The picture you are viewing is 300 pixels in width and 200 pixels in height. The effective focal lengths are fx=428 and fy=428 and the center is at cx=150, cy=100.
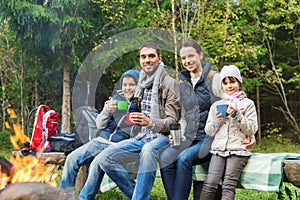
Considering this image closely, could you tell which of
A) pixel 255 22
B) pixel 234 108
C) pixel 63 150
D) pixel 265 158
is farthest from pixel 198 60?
pixel 255 22

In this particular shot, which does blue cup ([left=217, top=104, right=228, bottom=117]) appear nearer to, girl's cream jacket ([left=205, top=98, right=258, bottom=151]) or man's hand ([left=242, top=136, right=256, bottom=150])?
girl's cream jacket ([left=205, top=98, right=258, bottom=151])

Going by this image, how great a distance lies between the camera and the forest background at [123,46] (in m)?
9.37

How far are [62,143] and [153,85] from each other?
1.36 meters

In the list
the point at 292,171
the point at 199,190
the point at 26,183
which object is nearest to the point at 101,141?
→ the point at 199,190

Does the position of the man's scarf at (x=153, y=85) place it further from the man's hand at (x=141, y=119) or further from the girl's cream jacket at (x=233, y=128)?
the girl's cream jacket at (x=233, y=128)

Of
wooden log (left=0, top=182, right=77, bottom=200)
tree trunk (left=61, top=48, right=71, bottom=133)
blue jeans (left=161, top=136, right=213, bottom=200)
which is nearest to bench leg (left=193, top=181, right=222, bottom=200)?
blue jeans (left=161, top=136, right=213, bottom=200)

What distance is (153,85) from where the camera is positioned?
3.50 meters

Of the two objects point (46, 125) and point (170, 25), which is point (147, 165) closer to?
point (46, 125)

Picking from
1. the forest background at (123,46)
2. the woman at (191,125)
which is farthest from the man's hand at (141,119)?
the forest background at (123,46)

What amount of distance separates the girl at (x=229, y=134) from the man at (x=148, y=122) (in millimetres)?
368

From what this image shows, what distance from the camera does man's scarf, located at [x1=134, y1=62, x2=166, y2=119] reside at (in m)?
3.48

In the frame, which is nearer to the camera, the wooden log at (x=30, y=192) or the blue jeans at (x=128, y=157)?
the wooden log at (x=30, y=192)

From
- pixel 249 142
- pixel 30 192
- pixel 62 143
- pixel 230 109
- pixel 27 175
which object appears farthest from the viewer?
pixel 62 143

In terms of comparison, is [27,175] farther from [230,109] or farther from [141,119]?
[230,109]
